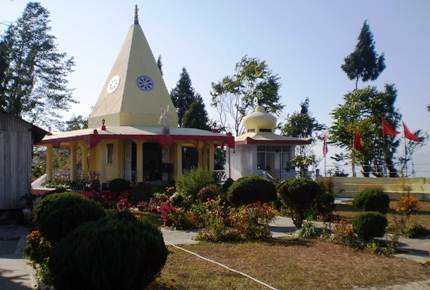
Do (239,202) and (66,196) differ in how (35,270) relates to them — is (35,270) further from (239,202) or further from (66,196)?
(239,202)

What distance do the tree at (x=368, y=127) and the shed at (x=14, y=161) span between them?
22.5 metres

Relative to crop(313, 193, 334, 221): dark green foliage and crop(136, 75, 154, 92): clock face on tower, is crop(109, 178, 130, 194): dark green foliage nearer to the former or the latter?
crop(136, 75, 154, 92): clock face on tower

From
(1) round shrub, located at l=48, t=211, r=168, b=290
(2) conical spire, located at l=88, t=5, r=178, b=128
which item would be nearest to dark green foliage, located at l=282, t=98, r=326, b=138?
(2) conical spire, located at l=88, t=5, r=178, b=128

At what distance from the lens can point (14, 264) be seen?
9555 millimetres

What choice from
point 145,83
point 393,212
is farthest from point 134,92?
point 393,212

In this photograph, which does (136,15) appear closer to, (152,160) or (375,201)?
(152,160)

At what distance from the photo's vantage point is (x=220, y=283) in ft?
27.0

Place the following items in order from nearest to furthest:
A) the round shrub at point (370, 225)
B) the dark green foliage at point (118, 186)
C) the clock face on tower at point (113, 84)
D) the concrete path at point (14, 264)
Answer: the concrete path at point (14, 264), the round shrub at point (370, 225), the dark green foliage at point (118, 186), the clock face on tower at point (113, 84)

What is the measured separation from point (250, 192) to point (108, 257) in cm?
930

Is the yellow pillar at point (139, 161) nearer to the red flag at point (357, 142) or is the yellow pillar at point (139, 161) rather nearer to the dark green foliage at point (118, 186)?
the dark green foliage at point (118, 186)

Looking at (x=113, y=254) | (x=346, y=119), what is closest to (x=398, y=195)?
(x=346, y=119)

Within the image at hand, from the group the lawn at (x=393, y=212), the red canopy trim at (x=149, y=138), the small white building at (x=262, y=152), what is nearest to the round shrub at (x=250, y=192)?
the lawn at (x=393, y=212)

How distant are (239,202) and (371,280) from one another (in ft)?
22.5

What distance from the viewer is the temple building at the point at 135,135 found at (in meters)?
26.0
